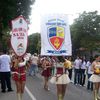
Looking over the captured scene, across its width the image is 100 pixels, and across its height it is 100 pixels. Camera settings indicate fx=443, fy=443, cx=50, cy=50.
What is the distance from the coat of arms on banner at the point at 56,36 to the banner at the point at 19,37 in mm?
948

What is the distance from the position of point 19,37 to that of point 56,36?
4.05 ft

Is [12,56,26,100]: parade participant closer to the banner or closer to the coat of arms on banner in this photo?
the banner

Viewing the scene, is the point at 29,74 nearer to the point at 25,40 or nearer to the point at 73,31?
the point at 25,40

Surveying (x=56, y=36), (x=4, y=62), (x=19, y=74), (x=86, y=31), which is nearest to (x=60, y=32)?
(x=56, y=36)

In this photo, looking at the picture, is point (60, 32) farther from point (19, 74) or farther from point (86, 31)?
point (86, 31)

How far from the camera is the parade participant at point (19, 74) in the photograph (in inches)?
532

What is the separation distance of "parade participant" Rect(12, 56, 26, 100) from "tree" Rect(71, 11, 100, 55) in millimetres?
79313

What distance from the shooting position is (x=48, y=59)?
19422 millimetres

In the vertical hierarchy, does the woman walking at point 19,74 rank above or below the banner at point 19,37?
below

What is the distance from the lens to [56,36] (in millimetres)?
13047

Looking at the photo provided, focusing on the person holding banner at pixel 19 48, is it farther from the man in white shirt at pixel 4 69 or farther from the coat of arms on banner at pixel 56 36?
the man in white shirt at pixel 4 69

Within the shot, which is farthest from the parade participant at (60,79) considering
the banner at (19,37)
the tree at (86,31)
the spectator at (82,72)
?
the tree at (86,31)

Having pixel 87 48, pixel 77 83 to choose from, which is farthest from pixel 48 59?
pixel 87 48

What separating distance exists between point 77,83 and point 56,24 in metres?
11.5
